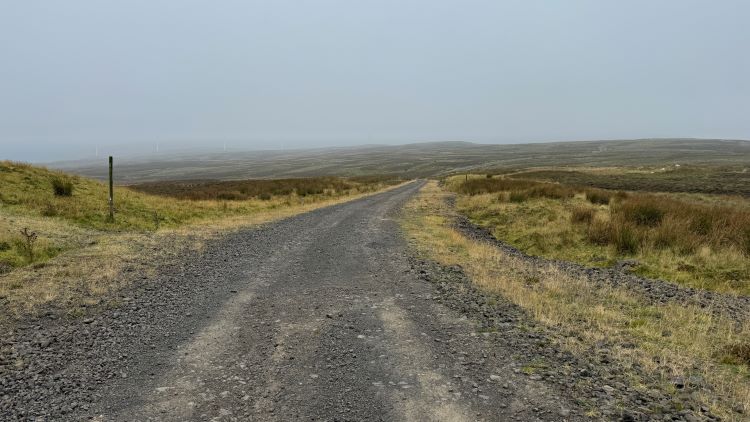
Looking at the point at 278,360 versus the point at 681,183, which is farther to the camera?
the point at 681,183

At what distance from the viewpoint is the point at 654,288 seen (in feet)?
32.7

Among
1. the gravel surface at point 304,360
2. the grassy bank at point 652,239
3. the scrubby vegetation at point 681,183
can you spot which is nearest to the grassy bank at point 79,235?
the gravel surface at point 304,360

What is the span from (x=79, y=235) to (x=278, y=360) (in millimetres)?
12663

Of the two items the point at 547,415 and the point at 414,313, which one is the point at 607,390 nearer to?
the point at 547,415

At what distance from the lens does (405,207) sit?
2780cm

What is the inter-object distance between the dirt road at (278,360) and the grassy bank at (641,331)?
116cm

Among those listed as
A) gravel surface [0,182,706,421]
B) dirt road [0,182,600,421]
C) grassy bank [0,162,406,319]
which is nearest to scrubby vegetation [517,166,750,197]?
grassy bank [0,162,406,319]

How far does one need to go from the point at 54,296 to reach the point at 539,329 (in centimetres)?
902

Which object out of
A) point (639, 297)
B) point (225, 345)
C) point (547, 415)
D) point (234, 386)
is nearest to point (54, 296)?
point (225, 345)

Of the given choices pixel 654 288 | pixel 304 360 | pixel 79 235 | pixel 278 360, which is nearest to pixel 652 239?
pixel 654 288

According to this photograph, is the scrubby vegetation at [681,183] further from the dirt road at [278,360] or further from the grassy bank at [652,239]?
the dirt road at [278,360]

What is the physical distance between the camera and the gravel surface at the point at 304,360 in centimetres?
458

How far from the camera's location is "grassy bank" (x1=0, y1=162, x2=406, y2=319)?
8.62m

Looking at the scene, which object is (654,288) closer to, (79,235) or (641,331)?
(641,331)
